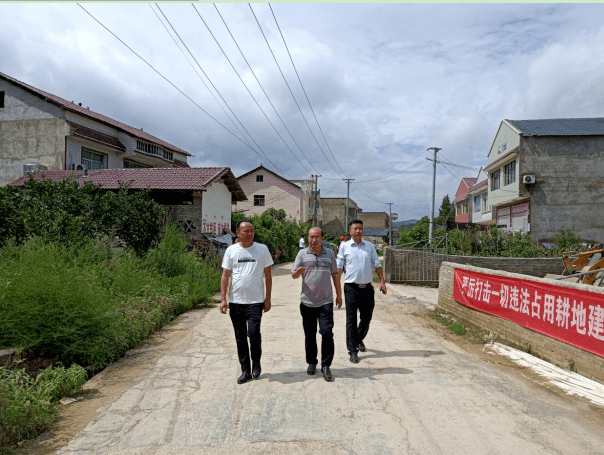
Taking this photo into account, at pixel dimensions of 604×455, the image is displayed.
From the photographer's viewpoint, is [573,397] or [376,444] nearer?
[376,444]

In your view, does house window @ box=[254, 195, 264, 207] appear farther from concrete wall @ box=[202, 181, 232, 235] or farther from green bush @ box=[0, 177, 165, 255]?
green bush @ box=[0, 177, 165, 255]

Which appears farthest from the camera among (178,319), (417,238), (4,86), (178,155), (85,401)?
(178,155)

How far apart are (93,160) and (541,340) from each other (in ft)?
84.5

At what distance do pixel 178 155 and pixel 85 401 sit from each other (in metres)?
30.7

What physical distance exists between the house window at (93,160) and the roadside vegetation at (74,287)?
14.1 meters

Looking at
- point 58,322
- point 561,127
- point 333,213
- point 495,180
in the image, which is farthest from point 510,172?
point 333,213

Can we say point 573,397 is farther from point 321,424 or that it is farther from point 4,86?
point 4,86

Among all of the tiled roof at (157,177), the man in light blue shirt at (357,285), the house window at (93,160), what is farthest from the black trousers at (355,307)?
the house window at (93,160)

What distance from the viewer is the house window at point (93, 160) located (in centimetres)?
2520

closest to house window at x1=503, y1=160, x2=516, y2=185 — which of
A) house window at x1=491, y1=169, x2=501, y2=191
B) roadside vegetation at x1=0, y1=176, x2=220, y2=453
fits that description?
house window at x1=491, y1=169, x2=501, y2=191

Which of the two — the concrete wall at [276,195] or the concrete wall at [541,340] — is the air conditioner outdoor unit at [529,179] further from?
the concrete wall at [276,195]

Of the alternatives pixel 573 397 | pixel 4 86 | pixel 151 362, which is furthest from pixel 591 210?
pixel 4 86

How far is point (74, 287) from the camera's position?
579 cm

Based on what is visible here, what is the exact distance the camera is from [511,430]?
3732mm
